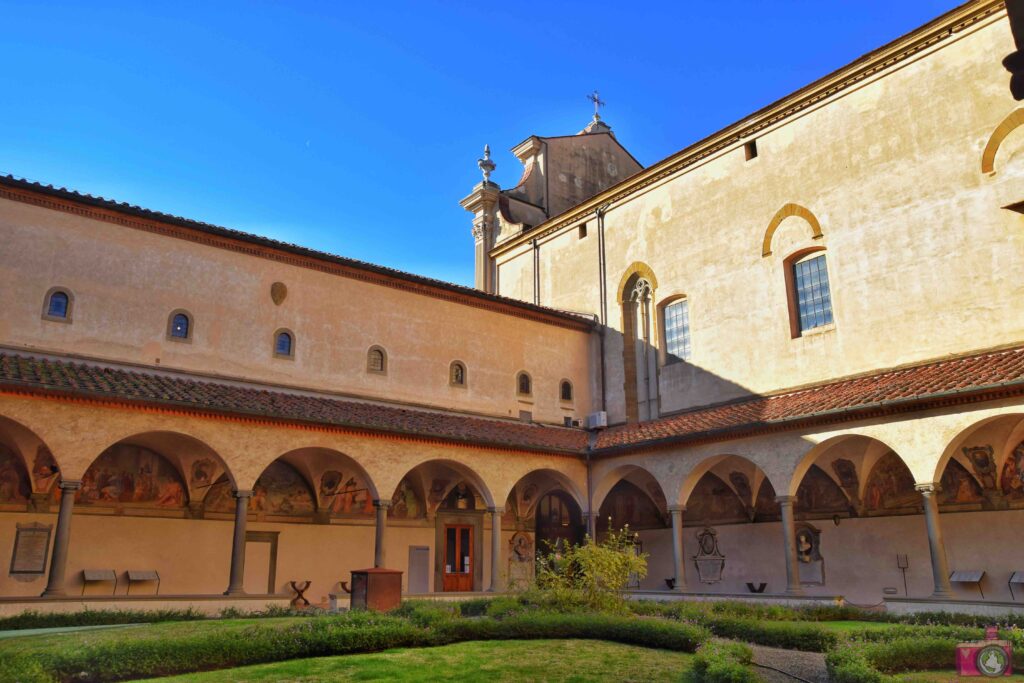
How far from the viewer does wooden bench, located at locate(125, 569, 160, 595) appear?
54.5ft

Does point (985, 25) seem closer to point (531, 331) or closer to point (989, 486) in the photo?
point (989, 486)

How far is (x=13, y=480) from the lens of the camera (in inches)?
619

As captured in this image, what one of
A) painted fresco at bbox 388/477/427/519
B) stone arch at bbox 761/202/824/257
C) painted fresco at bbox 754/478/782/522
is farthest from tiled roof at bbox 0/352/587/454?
stone arch at bbox 761/202/824/257

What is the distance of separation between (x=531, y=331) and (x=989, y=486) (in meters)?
12.5

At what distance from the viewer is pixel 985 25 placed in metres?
16.9

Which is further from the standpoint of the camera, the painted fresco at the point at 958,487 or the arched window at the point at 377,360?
the arched window at the point at 377,360

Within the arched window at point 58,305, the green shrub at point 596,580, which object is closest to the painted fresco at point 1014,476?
the green shrub at point 596,580

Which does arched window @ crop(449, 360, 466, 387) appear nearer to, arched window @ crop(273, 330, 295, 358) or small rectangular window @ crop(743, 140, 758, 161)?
arched window @ crop(273, 330, 295, 358)

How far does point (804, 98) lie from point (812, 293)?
4849mm

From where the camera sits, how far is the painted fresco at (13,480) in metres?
15.6

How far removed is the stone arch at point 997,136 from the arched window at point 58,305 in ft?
61.3

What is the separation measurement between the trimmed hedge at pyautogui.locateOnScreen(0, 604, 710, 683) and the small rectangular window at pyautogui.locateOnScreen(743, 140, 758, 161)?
13.8m

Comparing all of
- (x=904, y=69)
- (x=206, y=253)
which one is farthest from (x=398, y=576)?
(x=904, y=69)

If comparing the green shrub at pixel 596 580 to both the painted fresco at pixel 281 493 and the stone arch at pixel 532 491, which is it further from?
the stone arch at pixel 532 491
